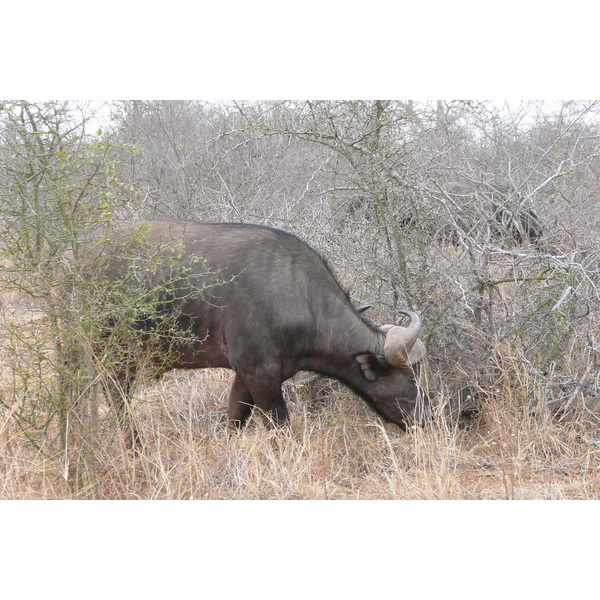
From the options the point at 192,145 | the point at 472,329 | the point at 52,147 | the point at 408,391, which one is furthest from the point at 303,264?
the point at 192,145

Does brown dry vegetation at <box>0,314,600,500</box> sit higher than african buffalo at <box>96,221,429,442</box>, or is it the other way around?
african buffalo at <box>96,221,429,442</box>

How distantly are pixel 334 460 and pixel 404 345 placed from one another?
42.5 inches

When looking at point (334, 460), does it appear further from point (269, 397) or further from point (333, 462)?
point (269, 397)

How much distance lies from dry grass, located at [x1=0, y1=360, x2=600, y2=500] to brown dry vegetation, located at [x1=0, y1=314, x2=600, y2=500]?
1 cm

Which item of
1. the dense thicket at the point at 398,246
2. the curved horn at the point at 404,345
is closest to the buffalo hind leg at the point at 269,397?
the curved horn at the point at 404,345

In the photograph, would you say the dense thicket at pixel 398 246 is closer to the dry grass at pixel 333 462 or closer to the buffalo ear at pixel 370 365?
the dry grass at pixel 333 462

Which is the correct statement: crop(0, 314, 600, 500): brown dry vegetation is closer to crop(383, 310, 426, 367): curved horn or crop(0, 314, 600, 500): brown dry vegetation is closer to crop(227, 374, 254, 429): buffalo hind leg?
crop(227, 374, 254, 429): buffalo hind leg

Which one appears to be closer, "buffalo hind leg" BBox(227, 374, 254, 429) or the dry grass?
the dry grass

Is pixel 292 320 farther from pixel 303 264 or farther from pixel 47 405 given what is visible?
pixel 47 405

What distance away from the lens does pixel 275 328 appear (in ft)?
16.7

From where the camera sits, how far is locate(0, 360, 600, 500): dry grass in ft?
13.9

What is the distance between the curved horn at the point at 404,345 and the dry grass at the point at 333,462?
58cm

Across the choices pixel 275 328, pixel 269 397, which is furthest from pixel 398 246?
pixel 269 397

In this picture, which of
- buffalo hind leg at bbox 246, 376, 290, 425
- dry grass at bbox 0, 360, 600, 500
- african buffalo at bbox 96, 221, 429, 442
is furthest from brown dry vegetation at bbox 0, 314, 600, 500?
african buffalo at bbox 96, 221, 429, 442
